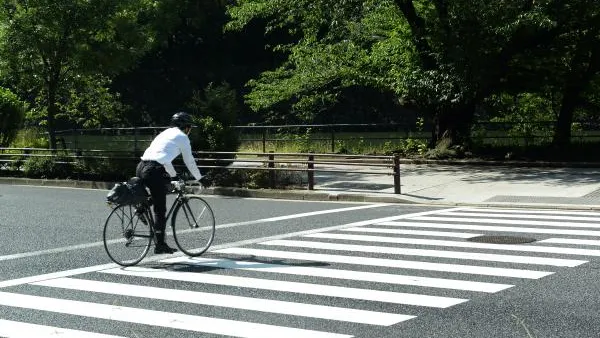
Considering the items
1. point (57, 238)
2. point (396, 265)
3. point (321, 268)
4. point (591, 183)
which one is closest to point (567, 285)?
point (396, 265)

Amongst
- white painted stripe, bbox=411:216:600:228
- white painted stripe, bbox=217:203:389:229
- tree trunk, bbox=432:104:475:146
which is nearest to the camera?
white painted stripe, bbox=411:216:600:228

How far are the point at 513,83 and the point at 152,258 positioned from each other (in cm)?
1743

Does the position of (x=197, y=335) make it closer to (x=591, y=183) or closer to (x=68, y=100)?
(x=591, y=183)

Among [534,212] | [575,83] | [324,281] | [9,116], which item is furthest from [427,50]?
[9,116]

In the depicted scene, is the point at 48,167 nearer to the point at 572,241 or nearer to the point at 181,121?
the point at 181,121

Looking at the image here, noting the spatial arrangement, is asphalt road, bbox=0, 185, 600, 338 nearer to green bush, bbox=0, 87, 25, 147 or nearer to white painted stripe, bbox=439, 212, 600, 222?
white painted stripe, bbox=439, 212, 600, 222

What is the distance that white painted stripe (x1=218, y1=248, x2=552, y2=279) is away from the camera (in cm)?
890

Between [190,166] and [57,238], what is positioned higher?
[190,166]

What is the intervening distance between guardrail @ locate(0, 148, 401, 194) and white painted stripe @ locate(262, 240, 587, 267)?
22.4ft

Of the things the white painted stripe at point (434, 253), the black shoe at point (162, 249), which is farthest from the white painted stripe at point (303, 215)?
the black shoe at point (162, 249)

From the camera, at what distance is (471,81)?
75.0 feet

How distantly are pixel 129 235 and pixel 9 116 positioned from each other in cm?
2506

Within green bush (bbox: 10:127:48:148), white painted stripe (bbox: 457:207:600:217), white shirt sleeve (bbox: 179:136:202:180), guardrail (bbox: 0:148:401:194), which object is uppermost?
green bush (bbox: 10:127:48:148)

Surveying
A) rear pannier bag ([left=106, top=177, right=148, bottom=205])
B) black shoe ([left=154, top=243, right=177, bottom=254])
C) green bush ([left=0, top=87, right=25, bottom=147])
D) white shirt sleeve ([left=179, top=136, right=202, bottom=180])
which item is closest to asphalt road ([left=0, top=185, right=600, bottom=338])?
black shoe ([left=154, top=243, right=177, bottom=254])
